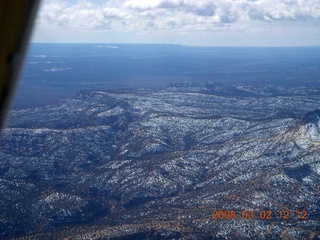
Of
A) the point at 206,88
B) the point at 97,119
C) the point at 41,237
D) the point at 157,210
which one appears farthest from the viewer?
the point at 206,88

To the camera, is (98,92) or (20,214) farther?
(98,92)

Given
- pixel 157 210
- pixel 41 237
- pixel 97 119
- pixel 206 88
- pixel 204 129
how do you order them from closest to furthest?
pixel 41 237
pixel 157 210
pixel 204 129
pixel 97 119
pixel 206 88

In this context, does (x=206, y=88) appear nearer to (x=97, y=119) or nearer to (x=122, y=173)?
(x=97, y=119)

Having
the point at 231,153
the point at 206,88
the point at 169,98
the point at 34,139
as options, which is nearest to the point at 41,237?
the point at 231,153

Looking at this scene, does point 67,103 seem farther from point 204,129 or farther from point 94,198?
point 94,198

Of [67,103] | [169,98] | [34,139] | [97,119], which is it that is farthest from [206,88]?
[34,139]
